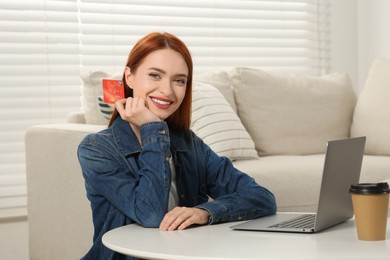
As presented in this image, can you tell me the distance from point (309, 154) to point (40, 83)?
1364mm

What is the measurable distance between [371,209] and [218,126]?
167 centimetres

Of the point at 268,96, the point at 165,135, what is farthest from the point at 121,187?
the point at 268,96

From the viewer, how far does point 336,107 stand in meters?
3.64

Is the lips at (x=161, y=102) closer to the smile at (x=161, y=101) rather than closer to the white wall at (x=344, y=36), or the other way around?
the smile at (x=161, y=101)

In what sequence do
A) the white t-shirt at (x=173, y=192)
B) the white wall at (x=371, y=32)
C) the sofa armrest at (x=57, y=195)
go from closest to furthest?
the white t-shirt at (x=173, y=192) → the sofa armrest at (x=57, y=195) → the white wall at (x=371, y=32)

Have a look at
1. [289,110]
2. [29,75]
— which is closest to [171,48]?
[289,110]

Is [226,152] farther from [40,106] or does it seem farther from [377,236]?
[377,236]

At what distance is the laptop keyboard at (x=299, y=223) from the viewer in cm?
A: 150

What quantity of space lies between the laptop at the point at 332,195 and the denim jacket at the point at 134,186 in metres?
0.12

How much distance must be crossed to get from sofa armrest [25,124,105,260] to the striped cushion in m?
0.44

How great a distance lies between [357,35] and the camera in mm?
4602

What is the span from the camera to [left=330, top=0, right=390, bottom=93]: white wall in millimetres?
4484

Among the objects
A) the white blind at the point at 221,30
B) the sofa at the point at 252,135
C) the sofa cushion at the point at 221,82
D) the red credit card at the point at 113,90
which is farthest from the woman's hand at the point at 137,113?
the white blind at the point at 221,30

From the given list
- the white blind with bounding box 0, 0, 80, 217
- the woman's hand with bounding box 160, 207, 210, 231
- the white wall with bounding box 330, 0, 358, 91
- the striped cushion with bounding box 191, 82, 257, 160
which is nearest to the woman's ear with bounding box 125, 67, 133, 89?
the woman's hand with bounding box 160, 207, 210, 231
